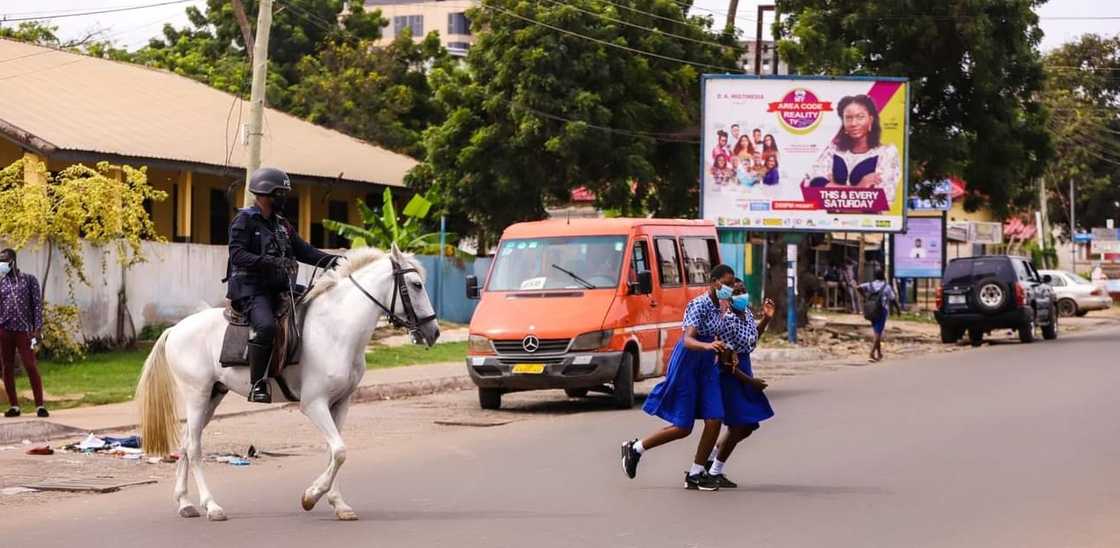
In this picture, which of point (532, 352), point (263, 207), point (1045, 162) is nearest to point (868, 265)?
point (1045, 162)

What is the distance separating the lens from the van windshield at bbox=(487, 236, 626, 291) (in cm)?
1878

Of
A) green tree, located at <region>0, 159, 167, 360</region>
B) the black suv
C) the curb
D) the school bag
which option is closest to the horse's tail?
the curb

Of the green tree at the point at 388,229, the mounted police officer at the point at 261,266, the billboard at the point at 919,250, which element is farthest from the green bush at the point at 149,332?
the billboard at the point at 919,250

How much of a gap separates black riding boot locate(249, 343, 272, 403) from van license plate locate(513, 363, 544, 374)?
7648 millimetres

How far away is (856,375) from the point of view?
24.5 metres

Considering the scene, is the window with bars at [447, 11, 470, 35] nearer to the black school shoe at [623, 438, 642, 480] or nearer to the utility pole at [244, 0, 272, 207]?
the utility pole at [244, 0, 272, 207]

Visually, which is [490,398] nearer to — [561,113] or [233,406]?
[233,406]

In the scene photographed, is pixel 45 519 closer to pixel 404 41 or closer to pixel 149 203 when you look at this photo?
pixel 149 203

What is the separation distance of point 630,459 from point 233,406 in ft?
28.0

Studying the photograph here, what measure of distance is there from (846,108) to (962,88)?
745 centimetres

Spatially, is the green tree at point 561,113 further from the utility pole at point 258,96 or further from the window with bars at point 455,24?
the window with bars at point 455,24

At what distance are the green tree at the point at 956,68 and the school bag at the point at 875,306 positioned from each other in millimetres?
9318

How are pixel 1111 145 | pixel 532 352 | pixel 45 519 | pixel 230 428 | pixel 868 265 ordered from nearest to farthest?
pixel 45 519
pixel 230 428
pixel 532 352
pixel 868 265
pixel 1111 145

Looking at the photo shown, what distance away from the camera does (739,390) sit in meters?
11.4
